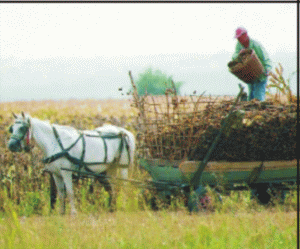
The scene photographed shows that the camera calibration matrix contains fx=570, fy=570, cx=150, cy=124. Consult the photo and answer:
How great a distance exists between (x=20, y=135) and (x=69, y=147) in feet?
2.49

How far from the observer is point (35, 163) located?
9.70m

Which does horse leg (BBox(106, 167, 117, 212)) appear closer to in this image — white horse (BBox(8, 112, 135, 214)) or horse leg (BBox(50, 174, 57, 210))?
white horse (BBox(8, 112, 135, 214))

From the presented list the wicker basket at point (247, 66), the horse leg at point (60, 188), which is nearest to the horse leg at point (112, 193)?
the horse leg at point (60, 188)

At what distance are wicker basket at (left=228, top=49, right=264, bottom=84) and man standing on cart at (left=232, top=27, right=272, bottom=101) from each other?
0.20 m

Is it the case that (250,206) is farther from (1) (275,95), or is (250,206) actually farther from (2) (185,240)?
(2) (185,240)

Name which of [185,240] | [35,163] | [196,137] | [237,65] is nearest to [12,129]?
[35,163]

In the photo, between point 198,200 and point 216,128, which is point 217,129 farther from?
point 198,200

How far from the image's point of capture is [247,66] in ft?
25.6

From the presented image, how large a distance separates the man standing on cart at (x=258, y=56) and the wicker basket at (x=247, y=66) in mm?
202

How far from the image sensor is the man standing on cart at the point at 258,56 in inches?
325

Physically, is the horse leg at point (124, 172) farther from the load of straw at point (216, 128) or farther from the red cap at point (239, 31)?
the red cap at point (239, 31)

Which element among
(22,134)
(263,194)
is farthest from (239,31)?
(22,134)

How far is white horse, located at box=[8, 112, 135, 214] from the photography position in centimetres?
811

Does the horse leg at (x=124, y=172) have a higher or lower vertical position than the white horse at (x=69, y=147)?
lower
